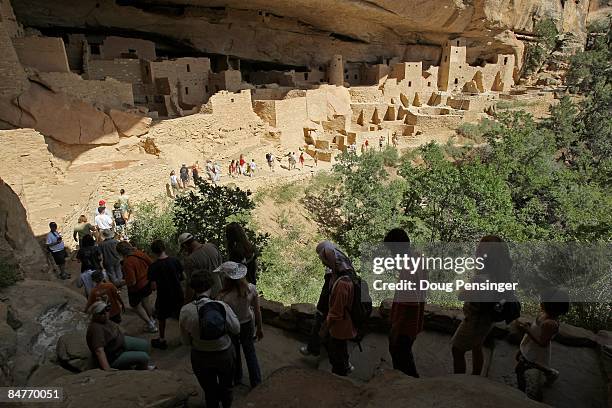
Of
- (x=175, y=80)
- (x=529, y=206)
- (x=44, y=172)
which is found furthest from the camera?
(x=175, y=80)

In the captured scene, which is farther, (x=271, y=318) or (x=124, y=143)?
(x=124, y=143)

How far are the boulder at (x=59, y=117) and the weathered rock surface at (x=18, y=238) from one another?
13.0ft

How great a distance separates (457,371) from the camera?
116 inches

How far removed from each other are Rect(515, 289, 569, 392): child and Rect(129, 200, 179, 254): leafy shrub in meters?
5.61

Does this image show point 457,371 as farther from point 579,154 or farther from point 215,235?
point 579,154

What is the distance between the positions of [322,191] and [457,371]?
946cm

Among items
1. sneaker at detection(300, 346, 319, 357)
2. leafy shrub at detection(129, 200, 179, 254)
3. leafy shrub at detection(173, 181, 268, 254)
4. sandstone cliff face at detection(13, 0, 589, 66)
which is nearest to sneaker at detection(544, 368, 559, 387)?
sneaker at detection(300, 346, 319, 357)

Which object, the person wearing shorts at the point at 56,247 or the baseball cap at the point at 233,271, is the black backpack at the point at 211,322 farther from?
the person wearing shorts at the point at 56,247

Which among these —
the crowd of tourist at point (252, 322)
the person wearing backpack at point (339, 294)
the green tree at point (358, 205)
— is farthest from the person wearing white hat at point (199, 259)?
the green tree at point (358, 205)

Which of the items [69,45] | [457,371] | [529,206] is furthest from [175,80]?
[457,371]

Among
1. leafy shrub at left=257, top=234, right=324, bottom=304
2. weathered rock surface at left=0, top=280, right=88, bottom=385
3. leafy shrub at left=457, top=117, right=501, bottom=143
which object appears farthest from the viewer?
leafy shrub at left=457, top=117, right=501, bottom=143

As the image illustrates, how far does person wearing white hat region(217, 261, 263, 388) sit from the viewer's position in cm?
273

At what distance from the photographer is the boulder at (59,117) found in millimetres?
9031

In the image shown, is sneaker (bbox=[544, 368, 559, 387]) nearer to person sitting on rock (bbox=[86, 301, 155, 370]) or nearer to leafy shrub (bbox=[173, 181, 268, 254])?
person sitting on rock (bbox=[86, 301, 155, 370])
